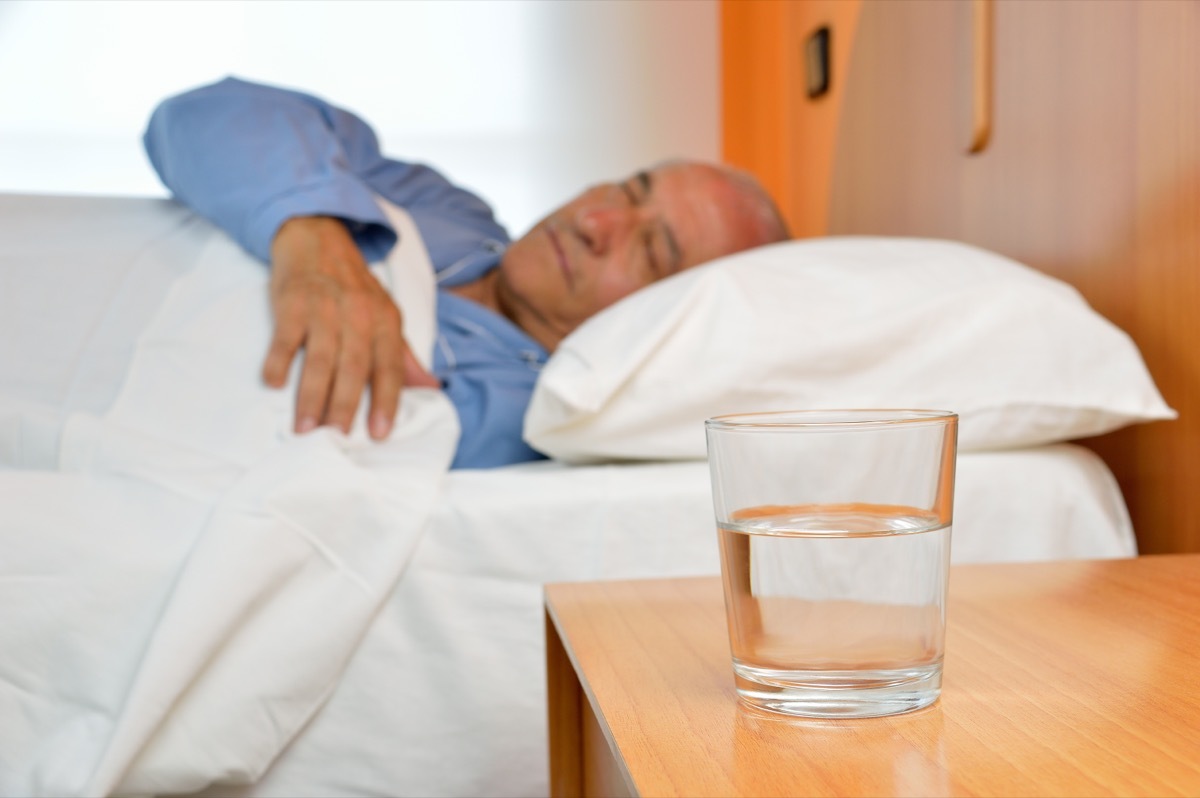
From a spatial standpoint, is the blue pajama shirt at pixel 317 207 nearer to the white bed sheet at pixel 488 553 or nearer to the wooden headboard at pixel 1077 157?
the white bed sheet at pixel 488 553

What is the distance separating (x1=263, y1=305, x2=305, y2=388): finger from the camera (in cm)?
94

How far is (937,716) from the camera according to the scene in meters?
0.38

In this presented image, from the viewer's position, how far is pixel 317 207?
46.7 inches

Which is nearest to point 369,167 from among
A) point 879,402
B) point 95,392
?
point 95,392

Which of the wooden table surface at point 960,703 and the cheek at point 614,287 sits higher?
the cheek at point 614,287

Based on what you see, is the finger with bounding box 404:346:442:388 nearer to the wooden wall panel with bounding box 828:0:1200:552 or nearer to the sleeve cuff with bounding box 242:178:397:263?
the sleeve cuff with bounding box 242:178:397:263

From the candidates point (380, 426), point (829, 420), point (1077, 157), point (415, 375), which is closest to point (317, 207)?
point (415, 375)

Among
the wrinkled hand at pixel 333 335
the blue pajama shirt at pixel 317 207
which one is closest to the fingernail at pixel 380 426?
the wrinkled hand at pixel 333 335

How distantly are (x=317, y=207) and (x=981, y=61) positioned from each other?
70 cm

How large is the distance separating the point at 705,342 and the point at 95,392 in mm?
512

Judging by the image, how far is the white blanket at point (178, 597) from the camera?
66cm

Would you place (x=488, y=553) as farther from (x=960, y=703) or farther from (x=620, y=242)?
(x=620, y=242)

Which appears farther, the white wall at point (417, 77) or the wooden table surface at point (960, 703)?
the white wall at point (417, 77)

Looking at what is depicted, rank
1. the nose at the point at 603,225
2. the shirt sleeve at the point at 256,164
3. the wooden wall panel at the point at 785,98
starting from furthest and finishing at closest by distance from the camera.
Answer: the wooden wall panel at the point at 785,98, the nose at the point at 603,225, the shirt sleeve at the point at 256,164
